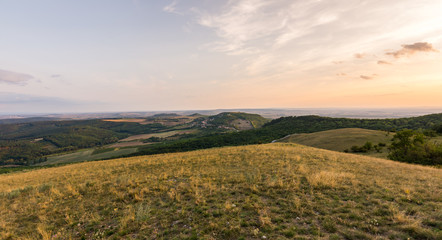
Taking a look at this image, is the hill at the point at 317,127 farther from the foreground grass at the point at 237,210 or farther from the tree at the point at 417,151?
the foreground grass at the point at 237,210

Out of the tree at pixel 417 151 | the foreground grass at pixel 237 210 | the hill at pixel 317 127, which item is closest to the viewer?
the foreground grass at pixel 237 210

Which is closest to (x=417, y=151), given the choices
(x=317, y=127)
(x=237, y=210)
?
(x=237, y=210)

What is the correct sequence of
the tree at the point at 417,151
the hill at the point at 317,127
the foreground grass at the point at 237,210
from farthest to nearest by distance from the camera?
1. the hill at the point at 317,127
2. the tree at the point at 417,151
3. the foreground grass at the point at 237,210

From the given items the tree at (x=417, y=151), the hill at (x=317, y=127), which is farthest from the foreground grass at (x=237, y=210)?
the hill at (x=317, y=127)

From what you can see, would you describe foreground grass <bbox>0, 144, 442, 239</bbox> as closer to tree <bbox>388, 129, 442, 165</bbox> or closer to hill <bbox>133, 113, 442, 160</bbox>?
tree <bbox>388, 129, 442, 165</bbox>

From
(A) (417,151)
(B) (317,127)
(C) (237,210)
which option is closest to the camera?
(C) (237,210)

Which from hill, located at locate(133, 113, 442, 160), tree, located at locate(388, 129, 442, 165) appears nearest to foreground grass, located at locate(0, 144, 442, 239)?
tree, located at locate(388, 129, 442, 165)

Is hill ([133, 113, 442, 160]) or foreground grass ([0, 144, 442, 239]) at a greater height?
foreground grass ([0, 144, 442, 239])

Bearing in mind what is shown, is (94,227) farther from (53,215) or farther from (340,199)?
(340,199)

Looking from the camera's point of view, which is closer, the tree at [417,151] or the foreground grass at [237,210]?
the foreground grass at [237,210]

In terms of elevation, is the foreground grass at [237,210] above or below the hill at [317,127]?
above

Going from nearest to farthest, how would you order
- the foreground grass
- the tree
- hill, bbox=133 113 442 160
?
the foreground grass
the tree
hill, bbox=133 113 442 160

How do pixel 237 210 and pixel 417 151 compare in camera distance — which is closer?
pixel 237 210

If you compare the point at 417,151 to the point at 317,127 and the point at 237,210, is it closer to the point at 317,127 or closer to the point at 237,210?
the point at 237,210
